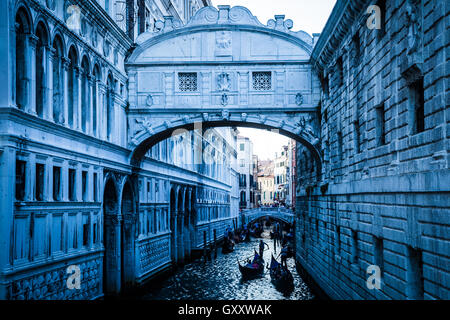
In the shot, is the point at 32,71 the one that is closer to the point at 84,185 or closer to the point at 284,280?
the point at 84,185

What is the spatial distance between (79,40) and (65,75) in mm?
1234

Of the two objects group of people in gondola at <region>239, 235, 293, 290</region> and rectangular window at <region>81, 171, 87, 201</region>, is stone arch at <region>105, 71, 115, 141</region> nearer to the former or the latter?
rectangular window at <region>81, 171, 87, 201</region>

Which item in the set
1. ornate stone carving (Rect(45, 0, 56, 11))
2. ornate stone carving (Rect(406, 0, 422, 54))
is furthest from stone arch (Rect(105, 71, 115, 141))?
ornate stone carving (Rect(406, 0, 422, 54))

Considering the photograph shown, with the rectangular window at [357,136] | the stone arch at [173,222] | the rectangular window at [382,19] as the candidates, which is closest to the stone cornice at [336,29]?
the rectangular window at [382,19]

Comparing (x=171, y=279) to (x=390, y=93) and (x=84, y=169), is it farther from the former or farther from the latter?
(x=390, y=93)

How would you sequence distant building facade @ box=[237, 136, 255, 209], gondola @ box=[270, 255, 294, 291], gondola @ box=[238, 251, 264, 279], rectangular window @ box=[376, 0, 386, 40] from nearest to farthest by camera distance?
rectangular window @ box=[376, 0, 386, 40] < gondola @ box=[270, 255, 294, 291] < gondola @ box=[238, 251, 264, 279] < distant building facade @ box=[237, 136, 255, 209]

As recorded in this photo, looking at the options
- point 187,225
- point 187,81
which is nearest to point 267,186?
point 187,225

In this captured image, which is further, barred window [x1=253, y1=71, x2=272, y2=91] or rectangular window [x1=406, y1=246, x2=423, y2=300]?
barred window [x1=253, y1=71, x2=272, y2=91]

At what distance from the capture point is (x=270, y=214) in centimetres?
4872

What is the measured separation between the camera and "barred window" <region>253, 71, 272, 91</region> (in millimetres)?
16594

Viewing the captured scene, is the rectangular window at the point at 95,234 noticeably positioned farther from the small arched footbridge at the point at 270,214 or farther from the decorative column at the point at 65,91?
the small arched footbridge at the point at 270,214

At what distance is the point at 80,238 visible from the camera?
12602 millimetres

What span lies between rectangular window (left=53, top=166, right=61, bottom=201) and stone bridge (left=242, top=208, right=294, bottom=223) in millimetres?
33460

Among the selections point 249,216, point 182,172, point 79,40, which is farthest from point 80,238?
point 249,216
